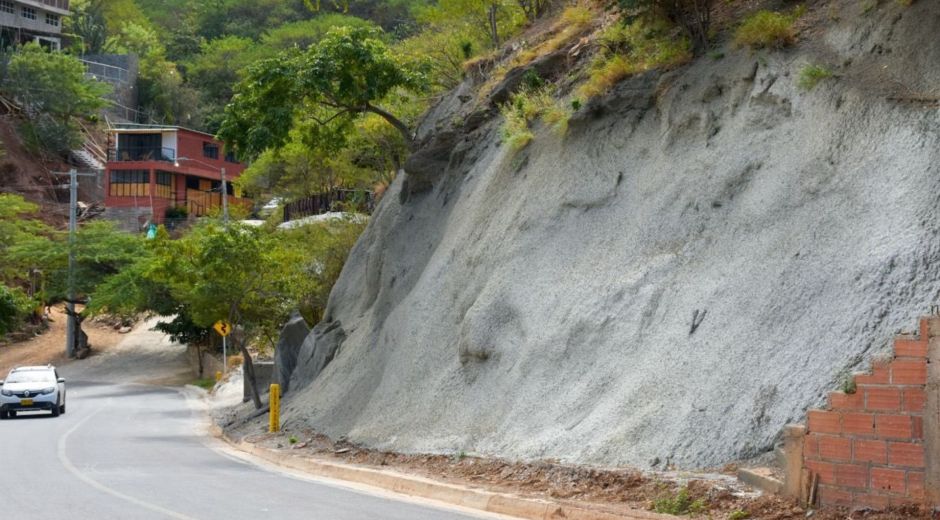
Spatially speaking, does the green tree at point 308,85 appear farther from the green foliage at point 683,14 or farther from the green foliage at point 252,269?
the green foliage at point 683,14

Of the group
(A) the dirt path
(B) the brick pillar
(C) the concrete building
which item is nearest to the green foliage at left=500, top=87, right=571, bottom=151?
(B) the brick pillar

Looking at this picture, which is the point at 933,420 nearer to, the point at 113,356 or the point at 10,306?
the point at 10,306

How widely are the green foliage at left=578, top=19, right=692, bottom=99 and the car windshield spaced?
20.1m

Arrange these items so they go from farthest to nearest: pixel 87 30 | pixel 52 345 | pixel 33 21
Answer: pixel 87 30 < pixel 33 21 < pixel 52 345

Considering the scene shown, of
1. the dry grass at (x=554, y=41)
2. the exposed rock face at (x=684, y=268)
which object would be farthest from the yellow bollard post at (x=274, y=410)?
the dry grass at (x=554, y=41)

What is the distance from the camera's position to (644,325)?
48.6 ft

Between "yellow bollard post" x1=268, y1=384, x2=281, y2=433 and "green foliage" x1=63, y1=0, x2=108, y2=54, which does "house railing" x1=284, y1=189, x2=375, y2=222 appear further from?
"green foliage" x1=63, y1=0, x2=108, y2=54

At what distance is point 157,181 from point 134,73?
72.4 ft

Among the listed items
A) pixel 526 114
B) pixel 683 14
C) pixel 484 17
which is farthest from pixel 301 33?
pixel 683 14

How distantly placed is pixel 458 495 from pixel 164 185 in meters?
76.2

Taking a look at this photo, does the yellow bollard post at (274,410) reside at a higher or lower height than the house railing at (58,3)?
lower

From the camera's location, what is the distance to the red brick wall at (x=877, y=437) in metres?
9.35

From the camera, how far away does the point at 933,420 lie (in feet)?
30.2

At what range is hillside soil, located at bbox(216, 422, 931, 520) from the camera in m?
10.1
